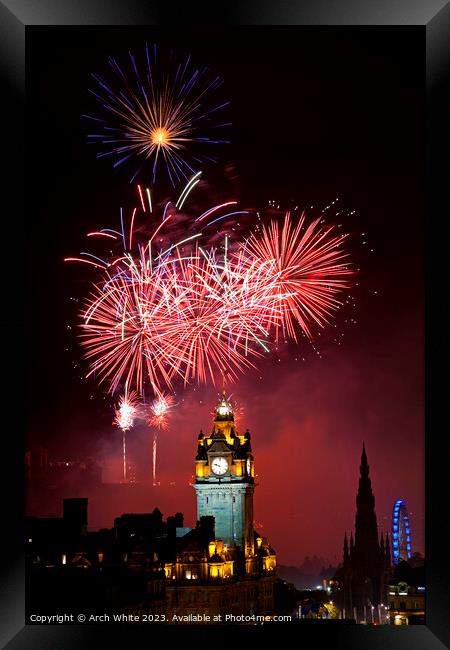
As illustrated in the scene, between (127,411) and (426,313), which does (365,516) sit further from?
(426,313)

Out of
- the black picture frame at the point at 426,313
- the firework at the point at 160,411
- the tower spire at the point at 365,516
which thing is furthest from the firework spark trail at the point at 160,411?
the black picture frame at the point at 426,313

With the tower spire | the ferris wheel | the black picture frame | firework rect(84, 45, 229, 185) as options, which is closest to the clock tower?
the tower spire

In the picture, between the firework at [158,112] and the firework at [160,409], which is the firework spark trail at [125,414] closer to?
the firework at [160,409]

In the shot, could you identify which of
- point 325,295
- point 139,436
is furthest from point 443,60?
point 139,436

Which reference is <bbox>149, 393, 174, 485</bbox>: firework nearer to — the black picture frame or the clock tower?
the clock tower

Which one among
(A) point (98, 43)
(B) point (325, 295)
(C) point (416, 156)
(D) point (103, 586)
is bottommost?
(D) point (103, 586)

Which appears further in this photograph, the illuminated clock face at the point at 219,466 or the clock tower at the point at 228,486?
the illuminated clock face at the point at 219,466
